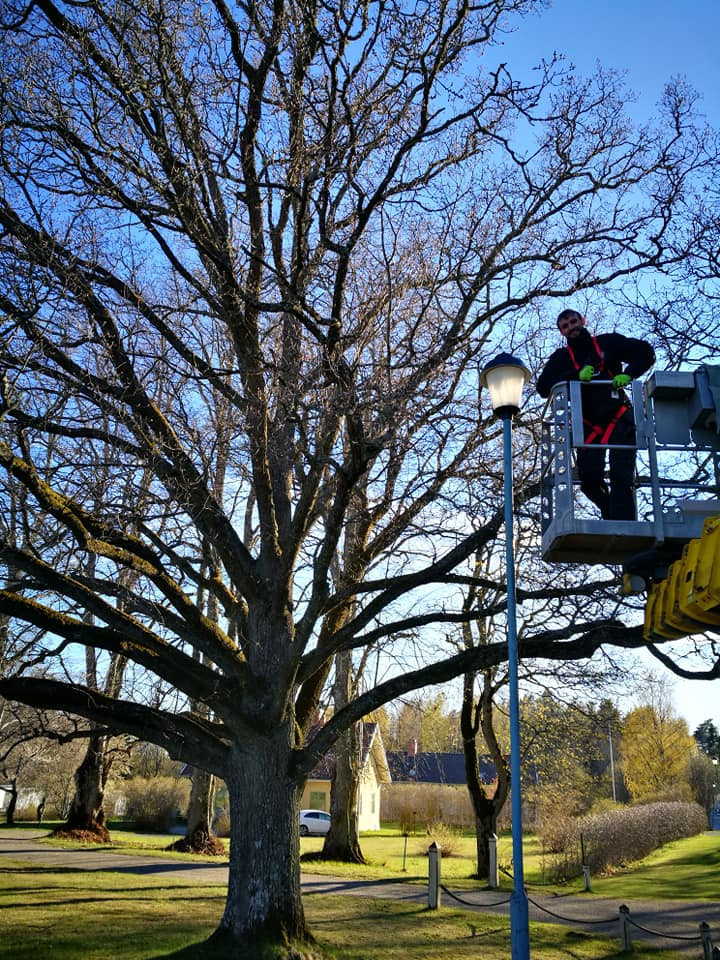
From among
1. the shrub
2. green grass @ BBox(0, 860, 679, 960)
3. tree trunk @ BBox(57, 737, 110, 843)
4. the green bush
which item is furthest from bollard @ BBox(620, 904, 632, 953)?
the shrub

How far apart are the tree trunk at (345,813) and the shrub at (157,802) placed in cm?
1825

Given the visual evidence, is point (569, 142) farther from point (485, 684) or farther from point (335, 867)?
point (335, 867)

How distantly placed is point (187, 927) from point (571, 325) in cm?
1069

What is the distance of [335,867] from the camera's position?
22.6m

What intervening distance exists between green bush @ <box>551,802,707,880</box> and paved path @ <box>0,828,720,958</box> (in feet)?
17.1

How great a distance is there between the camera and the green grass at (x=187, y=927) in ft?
35.0

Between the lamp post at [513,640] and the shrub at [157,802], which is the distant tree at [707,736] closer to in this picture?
the shrub at [157,802]

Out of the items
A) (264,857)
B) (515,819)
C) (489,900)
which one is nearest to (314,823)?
(489,900)

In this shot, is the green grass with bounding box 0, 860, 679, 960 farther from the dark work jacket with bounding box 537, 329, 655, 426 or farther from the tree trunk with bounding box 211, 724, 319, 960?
the dark work jacket with bounding box 537, 329, 655, 426

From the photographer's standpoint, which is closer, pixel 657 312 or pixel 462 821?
pixel 657 312

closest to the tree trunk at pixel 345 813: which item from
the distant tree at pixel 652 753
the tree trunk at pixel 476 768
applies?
the tree trunk at pixel 476 768

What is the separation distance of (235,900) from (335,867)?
558 inches

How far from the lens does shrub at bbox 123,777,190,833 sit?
1553 inches

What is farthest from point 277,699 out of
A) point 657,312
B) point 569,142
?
point 569,142
